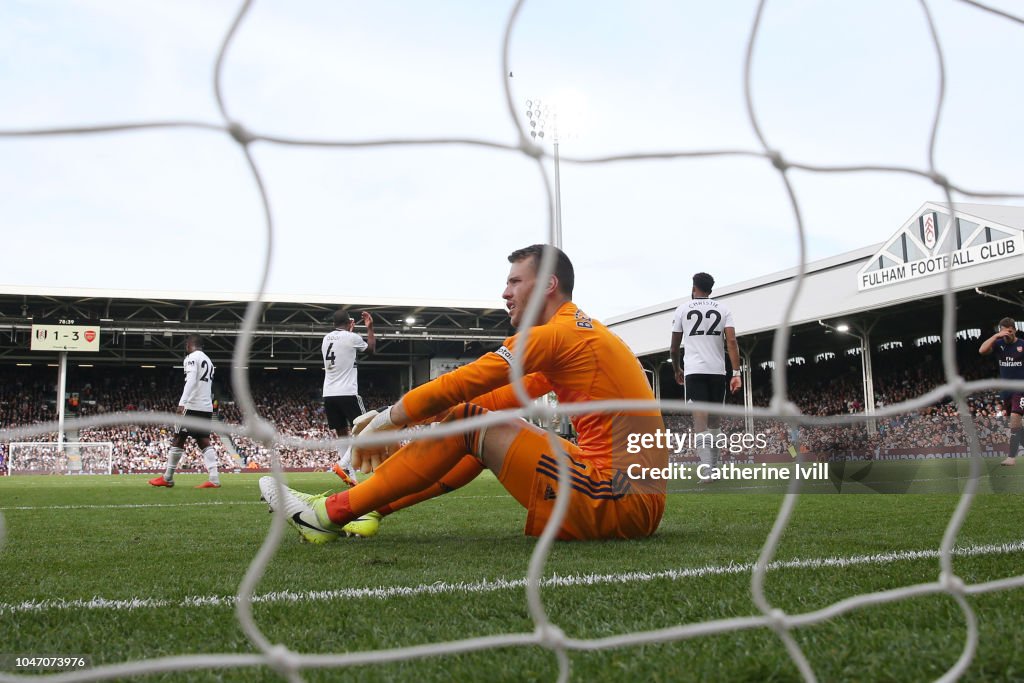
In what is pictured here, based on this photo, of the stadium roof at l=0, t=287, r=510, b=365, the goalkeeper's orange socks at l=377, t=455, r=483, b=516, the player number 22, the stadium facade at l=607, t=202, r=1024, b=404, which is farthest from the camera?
the stadium roof at l=0, t=287, r=510, b=365

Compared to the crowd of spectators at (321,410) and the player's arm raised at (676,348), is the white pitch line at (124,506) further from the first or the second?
the crowd of spectators at (321,410)

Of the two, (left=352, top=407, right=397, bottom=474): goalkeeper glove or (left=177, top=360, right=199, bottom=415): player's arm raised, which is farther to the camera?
(left=177, top=360, right=199, bottom=415): player's arm raised

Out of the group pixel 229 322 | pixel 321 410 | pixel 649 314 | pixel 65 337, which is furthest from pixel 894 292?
pixel 65 337

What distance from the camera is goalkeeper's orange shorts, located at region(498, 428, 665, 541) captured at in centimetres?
282

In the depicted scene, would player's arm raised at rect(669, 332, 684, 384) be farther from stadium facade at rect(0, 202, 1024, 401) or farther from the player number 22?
stadium facade at rect(0, 202, 1024, 401)

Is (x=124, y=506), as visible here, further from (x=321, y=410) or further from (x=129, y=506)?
(x=321, y=410)

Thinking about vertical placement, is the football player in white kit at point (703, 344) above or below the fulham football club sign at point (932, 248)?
below

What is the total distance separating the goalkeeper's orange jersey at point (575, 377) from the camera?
8.79ft

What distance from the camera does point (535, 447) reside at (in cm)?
283

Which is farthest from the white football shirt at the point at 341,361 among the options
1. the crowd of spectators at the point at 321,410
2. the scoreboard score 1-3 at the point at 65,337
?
the scoreboard score 1-3 at the point at 65,337

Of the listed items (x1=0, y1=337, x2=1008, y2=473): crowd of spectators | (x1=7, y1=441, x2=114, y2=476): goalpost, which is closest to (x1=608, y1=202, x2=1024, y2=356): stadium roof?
(x1=0, y1=337, x2=1008, y2=473): crowd of spectators

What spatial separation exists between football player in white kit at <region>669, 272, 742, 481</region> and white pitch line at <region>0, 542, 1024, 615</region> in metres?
4.54

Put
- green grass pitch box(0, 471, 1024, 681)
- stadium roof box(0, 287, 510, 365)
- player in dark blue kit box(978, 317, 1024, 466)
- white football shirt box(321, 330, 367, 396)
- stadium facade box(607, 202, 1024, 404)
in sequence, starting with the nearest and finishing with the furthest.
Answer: green grass pitch box(0, 471, 1024, 681) → player in dark blue kit box(978, 317, 1024, 466) → white football shirt box(321, 330, 367, 396) → stadium facade box(607, 202, 1024, 404) → stadium roof box(0, 287, 510, 365)


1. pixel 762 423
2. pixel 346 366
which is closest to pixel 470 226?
pixel 346 366
